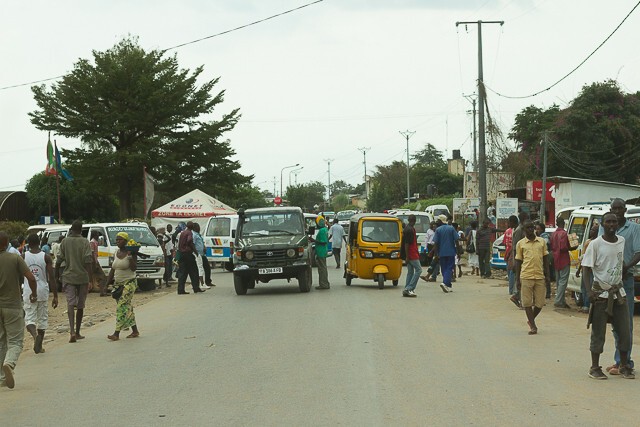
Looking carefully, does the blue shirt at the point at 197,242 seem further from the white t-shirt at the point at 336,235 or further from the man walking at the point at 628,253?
the man walking at the point at 628,253

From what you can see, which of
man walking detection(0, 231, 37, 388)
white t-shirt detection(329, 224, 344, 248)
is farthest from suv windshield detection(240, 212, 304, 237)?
man walking detection(0, 231, 37, 388)

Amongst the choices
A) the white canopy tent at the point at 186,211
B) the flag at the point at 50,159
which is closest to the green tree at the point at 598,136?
the white canopy tent at the point at 186,211

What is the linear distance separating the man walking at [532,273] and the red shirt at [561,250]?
3324 millimetres

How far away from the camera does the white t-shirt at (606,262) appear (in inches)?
364

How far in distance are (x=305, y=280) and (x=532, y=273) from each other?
8328 mm

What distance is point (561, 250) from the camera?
16781 millimetres

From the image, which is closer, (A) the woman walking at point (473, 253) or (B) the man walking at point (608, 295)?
(B) the man walking at point (608, 295)

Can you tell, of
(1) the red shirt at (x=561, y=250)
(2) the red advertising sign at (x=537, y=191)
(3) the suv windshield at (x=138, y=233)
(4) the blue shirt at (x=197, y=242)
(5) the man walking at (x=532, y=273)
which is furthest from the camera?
(2) the red advertising sign at (x=537, y=191)

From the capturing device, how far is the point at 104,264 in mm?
23625

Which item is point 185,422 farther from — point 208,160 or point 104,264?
point 208,160

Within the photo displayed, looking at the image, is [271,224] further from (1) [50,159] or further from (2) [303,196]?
(2) [303,196]

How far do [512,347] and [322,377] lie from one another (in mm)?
3632

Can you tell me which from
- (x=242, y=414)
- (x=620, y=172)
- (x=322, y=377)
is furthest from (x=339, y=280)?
(x=620, y=172)

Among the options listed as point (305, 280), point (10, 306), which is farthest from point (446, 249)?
point (10, 306)
